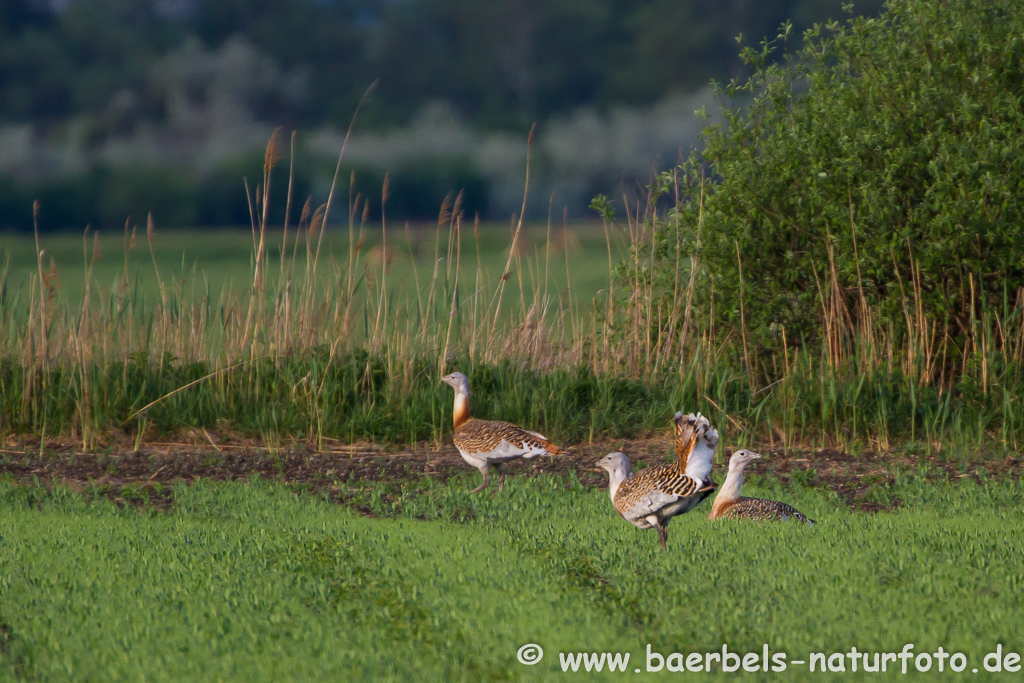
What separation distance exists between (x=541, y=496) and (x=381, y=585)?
2.01 m

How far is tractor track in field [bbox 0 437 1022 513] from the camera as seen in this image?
631 cm

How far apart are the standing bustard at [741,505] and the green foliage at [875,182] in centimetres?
260

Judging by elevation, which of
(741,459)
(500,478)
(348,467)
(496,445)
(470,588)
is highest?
(741,459)

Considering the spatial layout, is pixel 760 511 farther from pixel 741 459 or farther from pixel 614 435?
pixel 614 435

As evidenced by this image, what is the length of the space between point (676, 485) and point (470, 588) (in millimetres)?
990

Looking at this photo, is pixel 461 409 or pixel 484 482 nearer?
pixel 484 482

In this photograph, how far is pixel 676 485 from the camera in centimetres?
440

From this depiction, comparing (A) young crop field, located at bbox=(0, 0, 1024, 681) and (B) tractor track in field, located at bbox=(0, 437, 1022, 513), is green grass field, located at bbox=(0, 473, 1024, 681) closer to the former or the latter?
(A) young crop field, located at bbox=(0, 0, 1024, 681)

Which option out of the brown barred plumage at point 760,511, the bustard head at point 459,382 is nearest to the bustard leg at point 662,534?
the brown barred plumage at point 760,511

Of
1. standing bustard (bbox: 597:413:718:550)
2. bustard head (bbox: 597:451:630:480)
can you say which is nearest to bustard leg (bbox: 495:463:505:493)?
bustard head (bbox: 597:451:630:480)

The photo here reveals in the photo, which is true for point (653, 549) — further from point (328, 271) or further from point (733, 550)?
point (328, 271)

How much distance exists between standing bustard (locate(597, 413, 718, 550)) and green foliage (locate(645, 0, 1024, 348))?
3.37 m

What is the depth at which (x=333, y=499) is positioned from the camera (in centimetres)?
607

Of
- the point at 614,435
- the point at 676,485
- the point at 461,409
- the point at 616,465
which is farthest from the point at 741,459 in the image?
the point at 614,435
